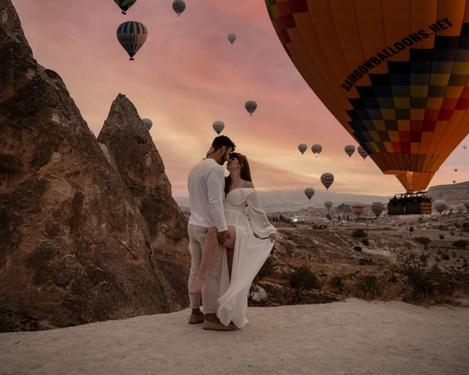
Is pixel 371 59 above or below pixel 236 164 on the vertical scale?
above

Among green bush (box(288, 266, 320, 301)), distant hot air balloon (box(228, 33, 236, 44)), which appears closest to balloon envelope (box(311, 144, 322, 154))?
distant hot air balloon (box(228, 33, 236, 44))

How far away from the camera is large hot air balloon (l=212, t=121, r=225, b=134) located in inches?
2302

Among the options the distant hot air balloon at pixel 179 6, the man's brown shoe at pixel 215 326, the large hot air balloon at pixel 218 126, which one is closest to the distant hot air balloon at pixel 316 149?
the large hot air balloon at pixel 218 126

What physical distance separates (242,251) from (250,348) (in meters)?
1.20

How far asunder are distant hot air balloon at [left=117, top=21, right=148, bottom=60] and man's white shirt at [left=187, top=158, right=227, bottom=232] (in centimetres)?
2901

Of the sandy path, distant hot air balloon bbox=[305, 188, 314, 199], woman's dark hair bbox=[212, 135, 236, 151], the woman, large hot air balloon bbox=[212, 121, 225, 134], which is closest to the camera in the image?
the sandy path

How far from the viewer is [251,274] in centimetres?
577

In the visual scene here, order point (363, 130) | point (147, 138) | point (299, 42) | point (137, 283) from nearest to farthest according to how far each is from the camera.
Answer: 1. point (137, 283)
2. point (147, 138)
3. point (299, 42)
4. point (363, 130)

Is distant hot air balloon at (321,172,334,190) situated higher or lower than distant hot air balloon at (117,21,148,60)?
lower

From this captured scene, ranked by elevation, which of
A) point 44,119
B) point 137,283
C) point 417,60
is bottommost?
point 137,283

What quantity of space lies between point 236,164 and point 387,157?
684 inches

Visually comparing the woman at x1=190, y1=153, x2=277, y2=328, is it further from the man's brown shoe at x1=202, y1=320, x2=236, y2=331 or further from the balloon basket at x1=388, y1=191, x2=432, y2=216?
the balloon basket at x1=388, y1=191, x2=432, y2=216

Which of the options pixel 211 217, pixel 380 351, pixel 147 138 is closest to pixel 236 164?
pixel 211 217

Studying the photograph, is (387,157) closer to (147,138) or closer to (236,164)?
(147,138)
